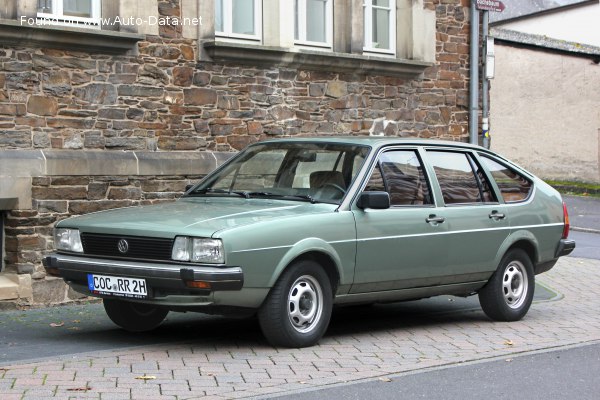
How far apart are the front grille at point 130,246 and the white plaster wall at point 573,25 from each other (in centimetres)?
3428

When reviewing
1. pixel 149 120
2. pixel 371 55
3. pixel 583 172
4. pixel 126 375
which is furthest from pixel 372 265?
→ pixel 583 172

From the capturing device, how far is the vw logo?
28.1 ft

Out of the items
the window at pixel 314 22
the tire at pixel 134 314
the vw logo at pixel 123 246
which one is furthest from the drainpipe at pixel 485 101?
the vw logo at pixel 123 246

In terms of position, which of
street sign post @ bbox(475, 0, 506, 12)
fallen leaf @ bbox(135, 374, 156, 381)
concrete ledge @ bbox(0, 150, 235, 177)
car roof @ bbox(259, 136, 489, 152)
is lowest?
fallen leaf @ bbox(135, 374, 156, 381)

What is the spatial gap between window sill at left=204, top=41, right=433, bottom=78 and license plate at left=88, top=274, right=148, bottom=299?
561 centimetres

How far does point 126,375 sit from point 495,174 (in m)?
4.78

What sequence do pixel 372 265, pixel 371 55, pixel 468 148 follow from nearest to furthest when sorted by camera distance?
1. pixel 372 265
2. pixel 468 148
3. pixel 371 55

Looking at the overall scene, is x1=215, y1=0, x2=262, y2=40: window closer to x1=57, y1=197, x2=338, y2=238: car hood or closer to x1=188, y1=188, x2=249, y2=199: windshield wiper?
x1=188, y1=188, x2=249, y2=199: windshield wiper

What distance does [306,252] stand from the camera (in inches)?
345

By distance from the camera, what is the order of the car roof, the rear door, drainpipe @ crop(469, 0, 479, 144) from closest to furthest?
the car roof, the rear door, drainpipe @ crop(469, 0, 479, 144)

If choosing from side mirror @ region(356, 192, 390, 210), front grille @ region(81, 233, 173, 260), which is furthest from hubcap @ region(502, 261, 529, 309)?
front grille @ region(81, 233, 173, 260)

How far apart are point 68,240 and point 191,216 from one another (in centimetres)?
108

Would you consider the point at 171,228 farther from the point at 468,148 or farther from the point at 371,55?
the point at 371,55

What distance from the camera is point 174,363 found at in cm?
810
